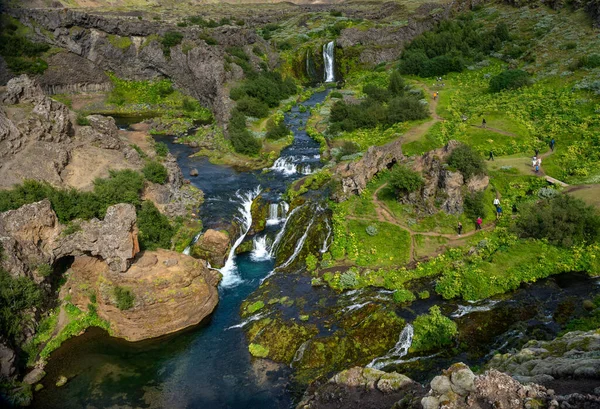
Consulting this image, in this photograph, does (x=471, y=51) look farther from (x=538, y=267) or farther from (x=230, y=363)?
(x=230, y=363)

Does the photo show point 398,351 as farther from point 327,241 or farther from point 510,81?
point 510,81

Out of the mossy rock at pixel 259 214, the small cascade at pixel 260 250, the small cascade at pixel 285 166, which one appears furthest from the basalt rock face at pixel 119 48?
the small cascade at pixel 260 250

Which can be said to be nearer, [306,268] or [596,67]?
[306,268]

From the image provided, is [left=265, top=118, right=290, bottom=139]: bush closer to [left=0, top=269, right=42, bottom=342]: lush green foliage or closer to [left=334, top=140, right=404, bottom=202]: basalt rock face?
[left=334, top=140, right=404, bottom=202]: basalt rock face

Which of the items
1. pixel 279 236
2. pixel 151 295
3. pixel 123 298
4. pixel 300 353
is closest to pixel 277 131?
pixel 279 236

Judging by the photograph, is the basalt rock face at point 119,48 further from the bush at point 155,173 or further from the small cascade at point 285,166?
the bush at point 155,173

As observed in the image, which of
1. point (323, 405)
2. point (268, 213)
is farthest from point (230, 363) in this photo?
point (268, 213)
